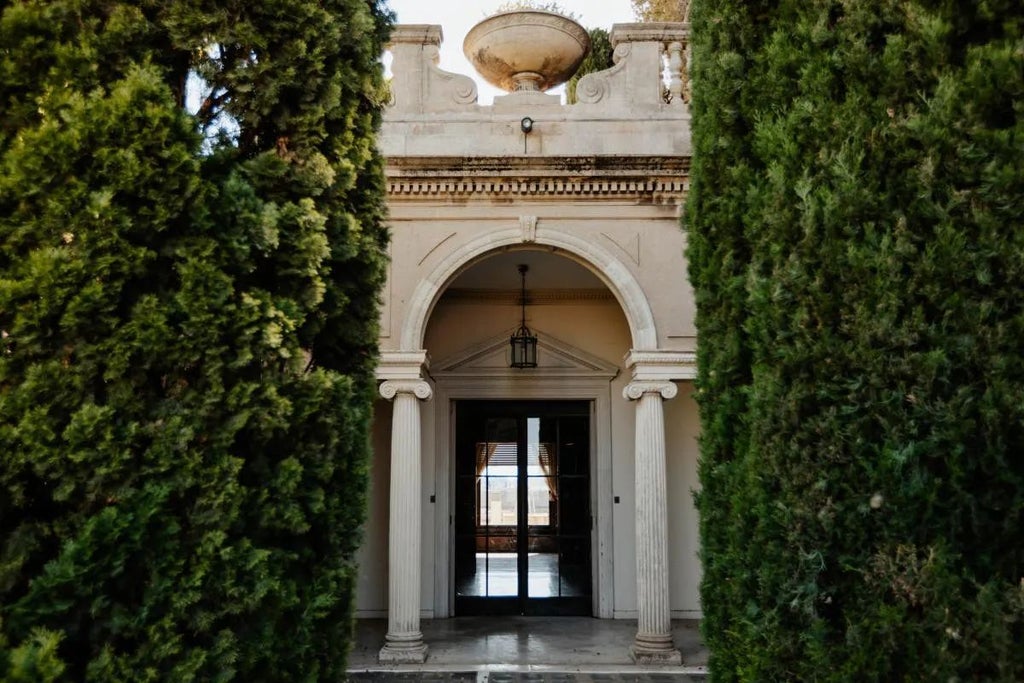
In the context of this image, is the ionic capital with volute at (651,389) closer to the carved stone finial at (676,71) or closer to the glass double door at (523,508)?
the glass double door at (523,508)

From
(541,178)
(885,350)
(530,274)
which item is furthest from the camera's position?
(530,274)

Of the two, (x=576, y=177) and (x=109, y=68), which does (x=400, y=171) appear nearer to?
(x=576, y=177)

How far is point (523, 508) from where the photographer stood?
33.1 feet

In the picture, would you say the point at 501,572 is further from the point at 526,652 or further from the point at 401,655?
the point at 401,655

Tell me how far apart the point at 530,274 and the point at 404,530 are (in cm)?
340

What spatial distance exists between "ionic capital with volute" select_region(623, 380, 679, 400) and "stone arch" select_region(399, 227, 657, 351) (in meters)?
0.36

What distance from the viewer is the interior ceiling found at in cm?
917

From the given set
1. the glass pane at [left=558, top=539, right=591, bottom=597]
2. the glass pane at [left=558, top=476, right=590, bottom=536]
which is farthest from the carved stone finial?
the glass pane at [left=558, top=539, right=591, bottom=597]

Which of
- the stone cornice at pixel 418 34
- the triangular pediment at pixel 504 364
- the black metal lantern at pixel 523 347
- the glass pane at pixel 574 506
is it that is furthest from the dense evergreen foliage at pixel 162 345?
the glass pane at pixel 574 506

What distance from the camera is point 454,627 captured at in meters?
9.22

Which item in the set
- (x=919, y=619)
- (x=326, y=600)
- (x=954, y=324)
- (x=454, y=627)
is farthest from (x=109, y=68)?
(x=454, y=627)

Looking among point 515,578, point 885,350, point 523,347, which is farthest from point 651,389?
point 885,350

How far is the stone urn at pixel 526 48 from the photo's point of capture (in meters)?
8.55

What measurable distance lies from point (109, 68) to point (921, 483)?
10.4 ft
